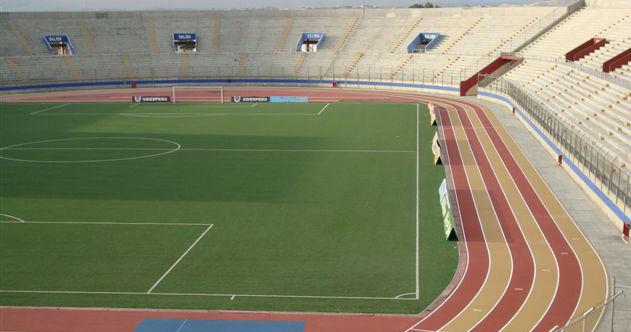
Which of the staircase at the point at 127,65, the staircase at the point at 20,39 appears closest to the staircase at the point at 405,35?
the staircase at the point at 127,65

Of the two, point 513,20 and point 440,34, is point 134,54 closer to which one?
point 440,34

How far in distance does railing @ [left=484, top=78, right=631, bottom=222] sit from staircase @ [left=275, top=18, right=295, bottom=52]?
36.1 m

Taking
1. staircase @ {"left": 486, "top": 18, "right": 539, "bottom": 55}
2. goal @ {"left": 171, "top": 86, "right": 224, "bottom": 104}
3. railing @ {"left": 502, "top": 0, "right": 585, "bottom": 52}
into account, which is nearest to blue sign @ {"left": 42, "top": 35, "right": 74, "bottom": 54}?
goal @ {"left": 171, "top": 86, "right": 224, "bottom": 104}

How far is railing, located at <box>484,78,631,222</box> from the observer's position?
24.1 metres

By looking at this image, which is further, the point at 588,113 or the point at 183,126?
the point at 183,126

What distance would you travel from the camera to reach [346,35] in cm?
7694

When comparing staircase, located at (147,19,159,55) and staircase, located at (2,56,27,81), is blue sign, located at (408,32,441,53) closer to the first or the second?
staircase, located at (147,19,159,55)

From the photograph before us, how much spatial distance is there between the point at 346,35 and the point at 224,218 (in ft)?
177

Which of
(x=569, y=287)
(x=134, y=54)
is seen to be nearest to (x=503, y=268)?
(x=569, y=287)

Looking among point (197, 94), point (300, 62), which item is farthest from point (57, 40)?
point (300, 62)

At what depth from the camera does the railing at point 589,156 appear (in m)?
24.1

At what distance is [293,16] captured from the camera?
80.8 metres

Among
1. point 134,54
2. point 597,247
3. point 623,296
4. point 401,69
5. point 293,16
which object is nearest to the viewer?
point 623,296

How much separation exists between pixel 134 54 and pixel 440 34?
28.9 metres
